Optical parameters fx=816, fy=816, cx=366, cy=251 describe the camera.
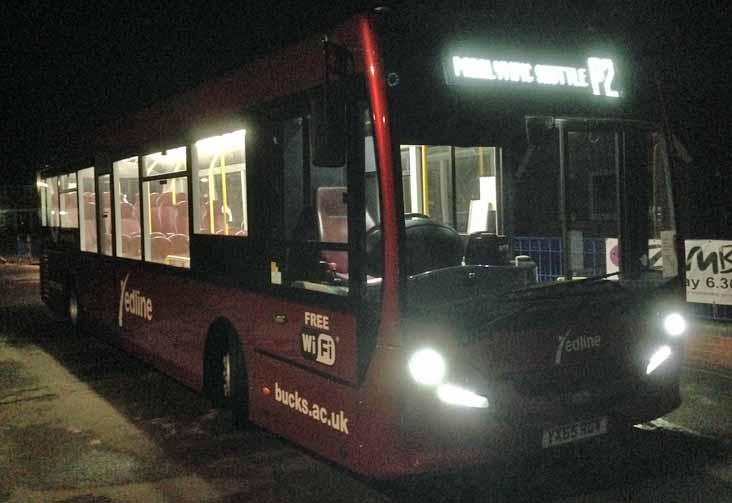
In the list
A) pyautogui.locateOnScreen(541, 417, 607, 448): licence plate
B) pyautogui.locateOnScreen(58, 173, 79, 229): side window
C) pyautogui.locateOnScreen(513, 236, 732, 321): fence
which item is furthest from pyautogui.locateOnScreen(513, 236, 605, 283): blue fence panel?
pyautogui.locateOnScreen(58, 173, 79, 229): side window

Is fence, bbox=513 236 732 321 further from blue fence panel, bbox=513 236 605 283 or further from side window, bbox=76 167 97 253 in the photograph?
side window, bbox=76 167 97 253

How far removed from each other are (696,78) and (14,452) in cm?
1071

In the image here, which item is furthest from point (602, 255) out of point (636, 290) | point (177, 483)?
point (177, 483)

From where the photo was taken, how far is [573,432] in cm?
479

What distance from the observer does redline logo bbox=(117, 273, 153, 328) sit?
329 inches

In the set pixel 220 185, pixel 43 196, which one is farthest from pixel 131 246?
pixel 43 196

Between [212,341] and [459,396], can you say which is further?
[212,341]

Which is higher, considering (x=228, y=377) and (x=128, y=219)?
(x=128, y=219)

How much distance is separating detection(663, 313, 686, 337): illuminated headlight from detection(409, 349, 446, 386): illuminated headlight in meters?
1.69

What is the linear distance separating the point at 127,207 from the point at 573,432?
5862mm

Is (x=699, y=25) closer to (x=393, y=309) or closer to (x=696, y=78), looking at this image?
(x=696, y=78)

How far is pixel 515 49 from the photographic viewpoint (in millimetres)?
4789

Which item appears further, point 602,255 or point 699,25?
point 699,25

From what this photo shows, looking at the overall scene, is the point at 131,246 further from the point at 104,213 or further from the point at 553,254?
the point at 553,254
